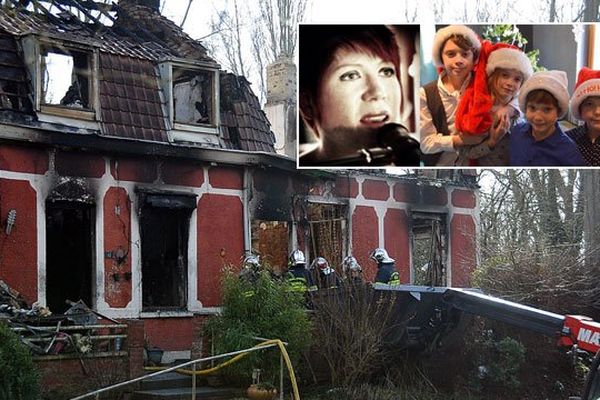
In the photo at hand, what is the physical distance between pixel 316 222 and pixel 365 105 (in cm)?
243

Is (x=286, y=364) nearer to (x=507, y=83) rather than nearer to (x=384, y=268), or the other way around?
(x=384, y=268)

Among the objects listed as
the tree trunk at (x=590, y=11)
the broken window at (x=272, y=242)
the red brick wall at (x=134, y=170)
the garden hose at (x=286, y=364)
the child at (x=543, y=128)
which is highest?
the tree trunk at (x=590, y=11)

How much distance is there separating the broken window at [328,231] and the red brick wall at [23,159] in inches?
204

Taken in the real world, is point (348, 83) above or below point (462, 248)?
above

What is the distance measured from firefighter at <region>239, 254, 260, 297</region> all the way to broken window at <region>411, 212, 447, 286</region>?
4.21 m

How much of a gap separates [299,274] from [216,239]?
154 cm

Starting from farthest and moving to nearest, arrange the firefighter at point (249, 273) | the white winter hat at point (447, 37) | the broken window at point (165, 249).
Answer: the white winter hat at point (447, 37), the broken window at point (165, 249), the firefighter at point (249, 273)

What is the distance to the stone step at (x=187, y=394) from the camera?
51.8 feet

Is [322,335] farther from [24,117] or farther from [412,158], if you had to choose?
[24,117]

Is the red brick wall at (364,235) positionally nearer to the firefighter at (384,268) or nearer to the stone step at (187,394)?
the firefighter at (384,268)

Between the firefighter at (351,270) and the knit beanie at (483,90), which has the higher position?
the knit beanie at (483,90)

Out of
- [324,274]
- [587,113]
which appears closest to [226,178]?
[324,274]

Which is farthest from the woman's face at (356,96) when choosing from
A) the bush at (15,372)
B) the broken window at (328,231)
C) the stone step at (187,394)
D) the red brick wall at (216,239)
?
the bush at (15,372)

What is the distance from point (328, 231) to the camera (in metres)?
20.5
